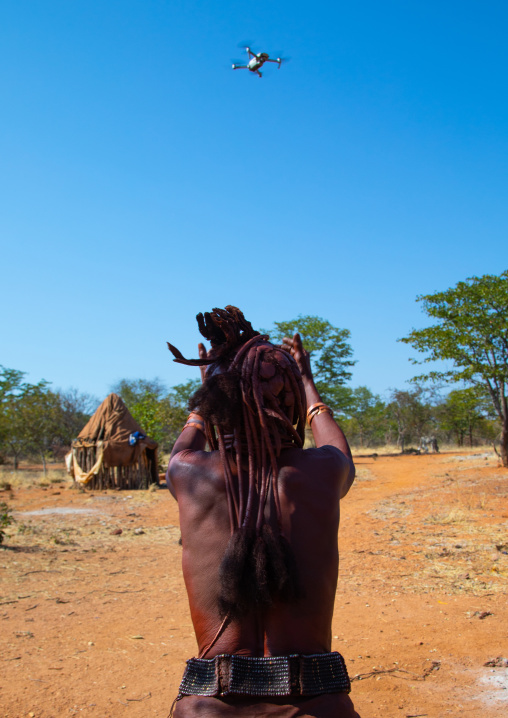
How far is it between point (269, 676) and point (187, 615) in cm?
401

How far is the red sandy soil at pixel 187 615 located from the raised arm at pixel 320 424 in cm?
202

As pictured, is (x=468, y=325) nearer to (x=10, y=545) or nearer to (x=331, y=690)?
(x=10, y=545)

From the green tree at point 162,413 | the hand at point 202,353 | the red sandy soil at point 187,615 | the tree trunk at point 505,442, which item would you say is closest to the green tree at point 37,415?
the green tree at point 162,413

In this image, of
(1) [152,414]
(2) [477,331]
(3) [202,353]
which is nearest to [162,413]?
(1) [152,414]

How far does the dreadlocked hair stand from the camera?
1658mm

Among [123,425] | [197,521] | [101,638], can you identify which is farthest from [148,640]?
[123,425]

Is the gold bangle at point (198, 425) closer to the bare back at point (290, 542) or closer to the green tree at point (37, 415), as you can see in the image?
the bare back at point (290, 542)

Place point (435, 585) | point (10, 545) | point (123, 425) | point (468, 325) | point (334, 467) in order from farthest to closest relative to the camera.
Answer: point (123, 425) < point (468, 325) < point (10, 545) < point (435, 585) < point (334, 467)

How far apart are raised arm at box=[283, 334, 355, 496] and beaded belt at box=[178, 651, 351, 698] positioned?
0.52 meters

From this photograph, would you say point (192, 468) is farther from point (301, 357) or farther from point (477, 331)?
point (477, 331)

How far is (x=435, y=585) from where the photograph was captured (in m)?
5.75

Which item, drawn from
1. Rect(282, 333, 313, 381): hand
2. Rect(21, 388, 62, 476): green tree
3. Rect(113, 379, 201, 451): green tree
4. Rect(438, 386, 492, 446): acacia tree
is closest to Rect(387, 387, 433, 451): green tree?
Rect(438, 386, 492, 446): acacia tree

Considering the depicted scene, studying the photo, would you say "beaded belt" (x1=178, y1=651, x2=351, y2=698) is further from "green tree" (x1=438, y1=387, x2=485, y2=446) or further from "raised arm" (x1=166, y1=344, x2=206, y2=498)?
"green tree" (x1=438, y1=387, x2=485, y2=446)

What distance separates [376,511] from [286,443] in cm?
918
